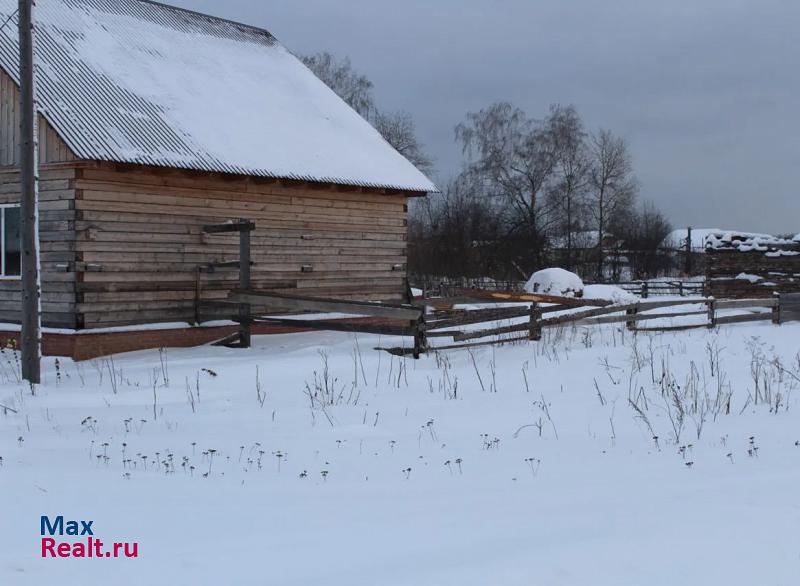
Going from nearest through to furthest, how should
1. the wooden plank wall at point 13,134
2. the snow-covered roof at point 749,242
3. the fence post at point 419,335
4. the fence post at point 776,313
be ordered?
the fence post at point 419,335 → the wooden plank wall at point 13,134 → the fence post at point 776,313 → the snow-covered roof at point 749,242

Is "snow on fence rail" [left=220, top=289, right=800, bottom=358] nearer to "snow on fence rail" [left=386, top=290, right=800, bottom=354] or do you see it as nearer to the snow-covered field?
"snow on fence rail" [left=386, top=290, right=800, bottom=354]

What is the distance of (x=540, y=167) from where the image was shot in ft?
157

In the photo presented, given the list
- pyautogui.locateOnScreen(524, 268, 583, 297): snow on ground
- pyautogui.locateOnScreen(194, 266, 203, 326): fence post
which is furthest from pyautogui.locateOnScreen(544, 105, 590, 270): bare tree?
pyautogui.locateOnScreen(194, 266, 203, 326): fence post

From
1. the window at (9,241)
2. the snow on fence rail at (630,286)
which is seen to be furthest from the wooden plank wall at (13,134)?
the snow on fence rail at (630,286)

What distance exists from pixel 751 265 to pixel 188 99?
725 inches

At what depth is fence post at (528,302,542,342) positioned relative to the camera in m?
15.4

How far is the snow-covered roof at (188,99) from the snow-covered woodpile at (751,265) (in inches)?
480

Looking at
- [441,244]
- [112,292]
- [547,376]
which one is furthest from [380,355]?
[441,244]

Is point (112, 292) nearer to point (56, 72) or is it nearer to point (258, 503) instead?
point (56, 72)

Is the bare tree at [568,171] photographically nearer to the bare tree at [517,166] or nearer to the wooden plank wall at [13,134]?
the bare tree at [517,166]

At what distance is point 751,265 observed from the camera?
26703mm

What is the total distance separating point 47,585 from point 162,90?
14046mm

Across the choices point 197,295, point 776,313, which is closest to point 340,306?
point 197,295

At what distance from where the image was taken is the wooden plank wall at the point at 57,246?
13680mm
